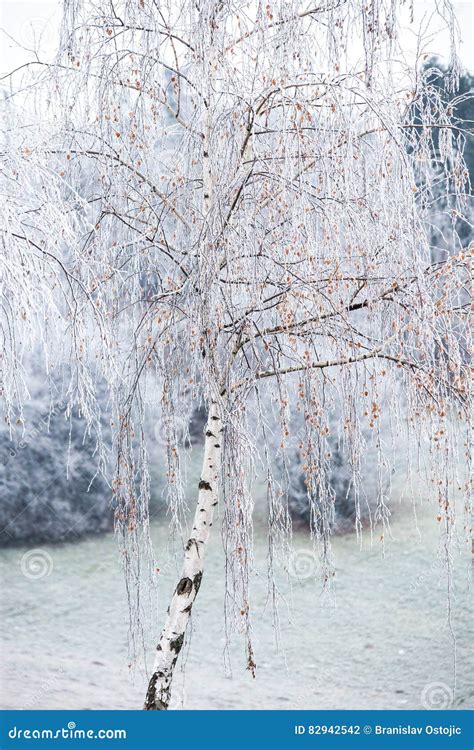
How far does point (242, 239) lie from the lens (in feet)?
9.10

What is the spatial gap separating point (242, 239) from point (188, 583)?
3.70 ft

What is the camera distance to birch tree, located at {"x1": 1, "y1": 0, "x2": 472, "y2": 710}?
2543 millimetres

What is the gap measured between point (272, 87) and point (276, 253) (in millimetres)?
506

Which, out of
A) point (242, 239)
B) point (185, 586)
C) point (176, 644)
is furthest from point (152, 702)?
point (242, 239)

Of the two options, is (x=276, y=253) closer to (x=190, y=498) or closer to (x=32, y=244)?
(x=32, y=244)

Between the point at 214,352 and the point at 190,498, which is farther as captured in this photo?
the point at 190,498

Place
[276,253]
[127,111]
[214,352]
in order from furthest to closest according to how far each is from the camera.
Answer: [127,111]
[276,253]
[214,352]

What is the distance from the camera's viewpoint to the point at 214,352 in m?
2.64

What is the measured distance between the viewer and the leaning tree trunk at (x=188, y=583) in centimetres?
294

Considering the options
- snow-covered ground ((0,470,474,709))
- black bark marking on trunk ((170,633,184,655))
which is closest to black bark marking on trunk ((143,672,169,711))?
black bark marking on trunk ((170,633,184,655))

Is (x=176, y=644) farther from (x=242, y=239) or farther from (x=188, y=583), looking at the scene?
(x=242, y=239)

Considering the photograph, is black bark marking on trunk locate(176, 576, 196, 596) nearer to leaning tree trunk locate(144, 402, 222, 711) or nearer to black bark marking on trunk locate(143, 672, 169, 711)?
leaning tree trunk locate(144, 402, 222, 711)

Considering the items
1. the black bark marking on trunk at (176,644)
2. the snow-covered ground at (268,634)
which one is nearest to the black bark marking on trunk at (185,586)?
the black bark marking on trunk at (176,644)
